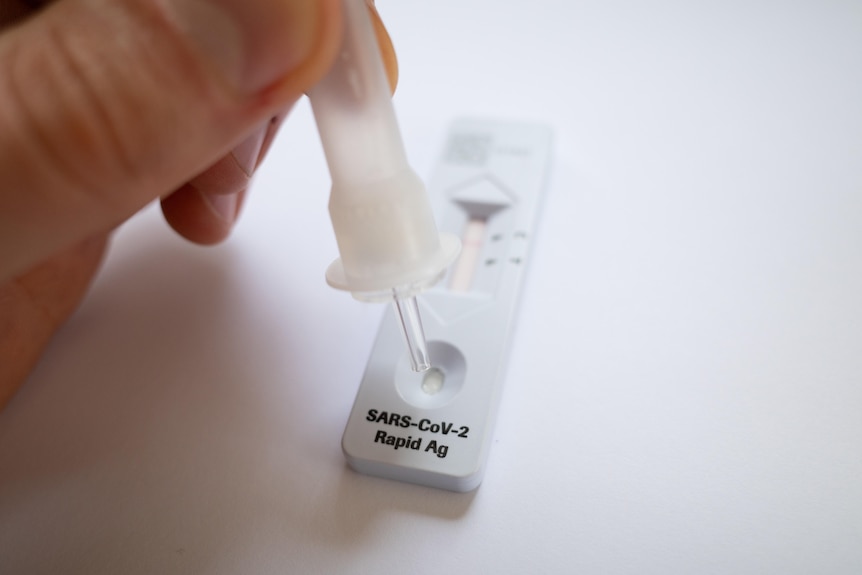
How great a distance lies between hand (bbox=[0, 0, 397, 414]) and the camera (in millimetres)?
320

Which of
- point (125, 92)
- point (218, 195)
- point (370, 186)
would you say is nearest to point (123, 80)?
point (125, 92)

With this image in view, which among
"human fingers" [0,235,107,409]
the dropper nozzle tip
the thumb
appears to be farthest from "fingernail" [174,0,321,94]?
"human fingers" [0,235,107,409]

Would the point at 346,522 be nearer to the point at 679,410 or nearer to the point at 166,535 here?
the point at 166,535

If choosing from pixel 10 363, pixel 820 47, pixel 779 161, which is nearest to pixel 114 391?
pixel 10 363

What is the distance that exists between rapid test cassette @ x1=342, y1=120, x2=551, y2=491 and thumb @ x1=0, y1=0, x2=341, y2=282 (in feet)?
0.64

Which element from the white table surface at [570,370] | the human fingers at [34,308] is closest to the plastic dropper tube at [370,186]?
the white table surface at [570,370]

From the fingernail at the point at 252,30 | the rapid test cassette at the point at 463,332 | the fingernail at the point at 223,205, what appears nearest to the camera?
the fingernail at the point at 252,30

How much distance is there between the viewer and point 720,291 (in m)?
0.49

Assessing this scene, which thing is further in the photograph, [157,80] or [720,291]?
[720,291]

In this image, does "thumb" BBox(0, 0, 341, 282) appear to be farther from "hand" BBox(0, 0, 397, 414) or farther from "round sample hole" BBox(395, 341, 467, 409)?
"round sample hole" BBox(395, 341, 467, 409)

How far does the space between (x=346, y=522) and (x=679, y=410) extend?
0.21 m

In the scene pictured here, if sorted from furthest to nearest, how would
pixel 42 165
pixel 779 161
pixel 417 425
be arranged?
pixel 779 161 → pixel 417 425 → pixel 42 165

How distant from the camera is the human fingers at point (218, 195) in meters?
0.51

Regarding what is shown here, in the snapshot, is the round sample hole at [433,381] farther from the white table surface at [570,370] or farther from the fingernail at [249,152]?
the fingernail at [249,152]
